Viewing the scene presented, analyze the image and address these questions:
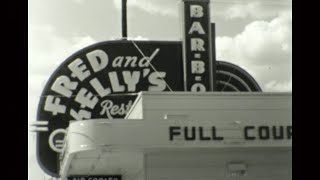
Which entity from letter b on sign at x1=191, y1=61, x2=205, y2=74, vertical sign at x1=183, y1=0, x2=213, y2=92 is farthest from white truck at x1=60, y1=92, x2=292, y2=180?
letter b on sign at x1=191, y1=61, x2=205, y2=74

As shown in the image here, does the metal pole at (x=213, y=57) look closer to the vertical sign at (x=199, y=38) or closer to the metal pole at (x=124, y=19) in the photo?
the vertical sign at (x=199, y=38)

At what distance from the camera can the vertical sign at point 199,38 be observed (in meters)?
28.1

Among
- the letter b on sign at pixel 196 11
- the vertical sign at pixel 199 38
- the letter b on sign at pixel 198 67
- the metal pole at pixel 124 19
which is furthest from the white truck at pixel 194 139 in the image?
the metal pole at pixel 124 19

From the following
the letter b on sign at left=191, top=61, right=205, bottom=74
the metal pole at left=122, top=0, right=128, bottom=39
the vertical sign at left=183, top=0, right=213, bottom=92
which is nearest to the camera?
the vertical sign at left=183, top=0, right=213, bottom=92

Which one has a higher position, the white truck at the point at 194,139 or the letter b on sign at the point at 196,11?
the letter b on sign at the point at 196,11

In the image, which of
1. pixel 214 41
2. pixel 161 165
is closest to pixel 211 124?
pixel 161 165

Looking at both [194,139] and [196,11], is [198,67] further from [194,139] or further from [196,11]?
[194,139]

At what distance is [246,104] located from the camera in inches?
883

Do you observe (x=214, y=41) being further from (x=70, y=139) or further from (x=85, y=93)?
(x=70, y=139)

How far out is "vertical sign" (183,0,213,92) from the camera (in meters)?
28.1

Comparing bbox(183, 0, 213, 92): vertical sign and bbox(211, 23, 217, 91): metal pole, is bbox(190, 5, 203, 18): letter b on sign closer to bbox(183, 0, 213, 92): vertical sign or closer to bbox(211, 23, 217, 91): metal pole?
bbox(183, 0, 213, 92): vertical sign

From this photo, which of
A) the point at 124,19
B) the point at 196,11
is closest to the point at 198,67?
the point at 196,11

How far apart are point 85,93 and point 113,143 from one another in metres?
13.6
